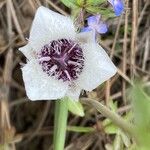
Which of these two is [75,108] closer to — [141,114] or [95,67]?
[95,67]

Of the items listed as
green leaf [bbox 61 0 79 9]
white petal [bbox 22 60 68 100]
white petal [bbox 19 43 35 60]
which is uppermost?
green leaf [bbox 61 0 79 9]

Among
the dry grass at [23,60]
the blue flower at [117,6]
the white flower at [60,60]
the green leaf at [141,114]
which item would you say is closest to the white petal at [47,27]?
the white flower at [60,60]

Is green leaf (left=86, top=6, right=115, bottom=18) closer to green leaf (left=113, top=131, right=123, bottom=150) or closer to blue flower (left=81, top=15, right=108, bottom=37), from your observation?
blue flower (left=81, top=15, right=108, bottom=37)

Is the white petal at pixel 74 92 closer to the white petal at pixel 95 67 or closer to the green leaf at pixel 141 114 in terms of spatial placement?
the white petal at pixel 95 67

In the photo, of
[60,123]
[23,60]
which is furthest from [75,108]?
[23,60]

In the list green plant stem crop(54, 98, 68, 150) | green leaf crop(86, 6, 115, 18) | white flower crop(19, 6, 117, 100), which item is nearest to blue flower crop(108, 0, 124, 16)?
green leaf crop(86, 6, 115, 18)

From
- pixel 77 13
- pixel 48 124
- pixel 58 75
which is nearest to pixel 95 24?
pixel 77 13
